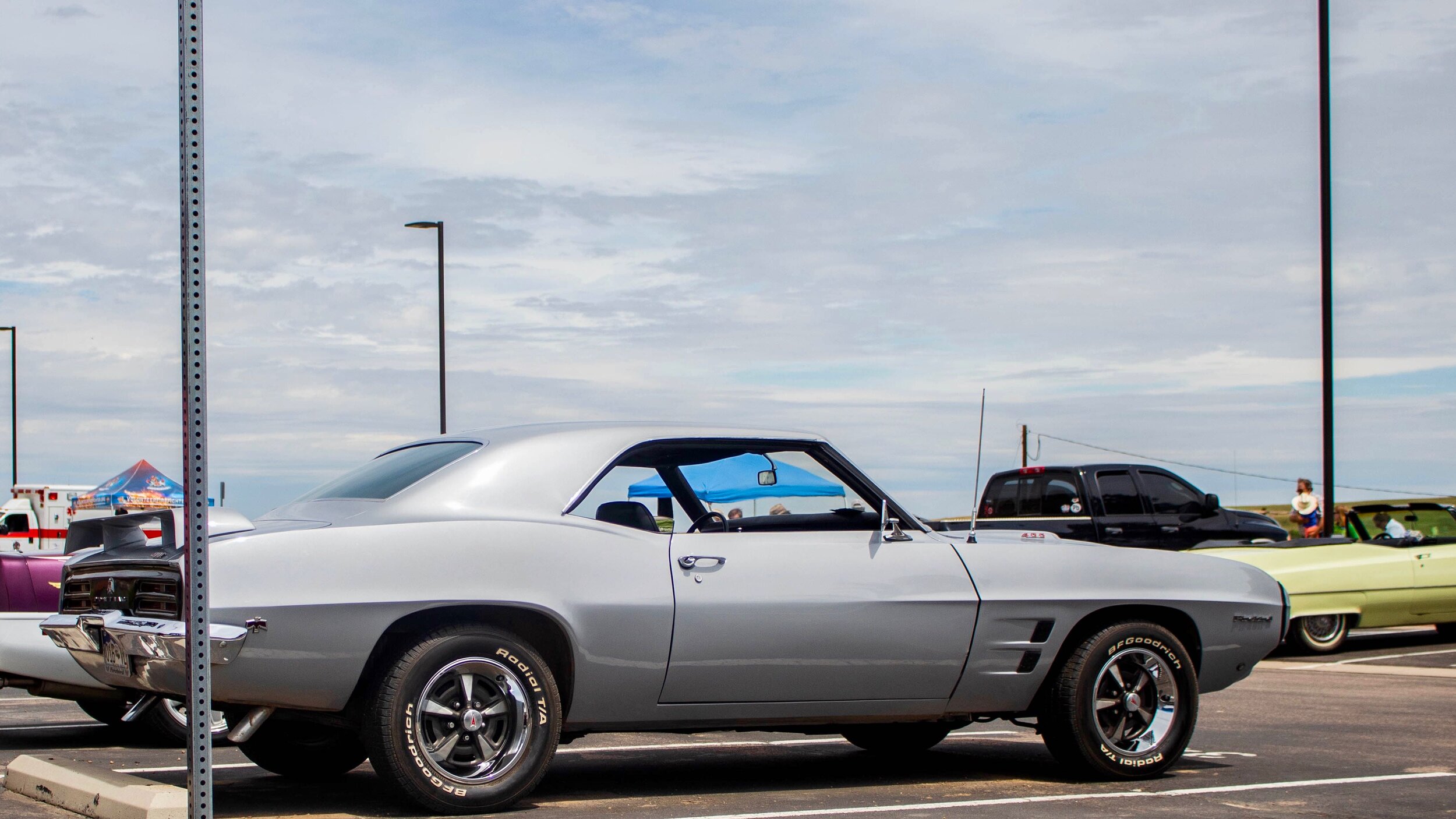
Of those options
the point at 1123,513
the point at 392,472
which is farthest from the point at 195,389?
the point at 1123,513

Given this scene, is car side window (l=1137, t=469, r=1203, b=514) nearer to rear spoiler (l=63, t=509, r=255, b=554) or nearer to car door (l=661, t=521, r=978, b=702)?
car door (l=661, t=521, r=978, b=702)

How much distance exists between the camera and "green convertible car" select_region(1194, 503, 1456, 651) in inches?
569

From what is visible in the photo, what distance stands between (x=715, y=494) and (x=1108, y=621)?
1886 mm

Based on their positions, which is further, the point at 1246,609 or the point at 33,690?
the point at 33,690

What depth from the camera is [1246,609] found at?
7562mm

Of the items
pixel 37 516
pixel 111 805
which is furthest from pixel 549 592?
pixel 37 516

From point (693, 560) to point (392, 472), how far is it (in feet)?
4.30

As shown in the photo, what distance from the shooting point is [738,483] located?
7188mm

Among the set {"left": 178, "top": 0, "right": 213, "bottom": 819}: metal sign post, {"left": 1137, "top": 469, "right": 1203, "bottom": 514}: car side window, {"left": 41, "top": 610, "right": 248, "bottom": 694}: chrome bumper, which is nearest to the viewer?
{"left": 178, "top": 0, "right": 213, "bottom": 819}: metal sign post

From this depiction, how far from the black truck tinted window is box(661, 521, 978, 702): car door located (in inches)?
479

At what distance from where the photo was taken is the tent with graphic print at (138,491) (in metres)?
29.8

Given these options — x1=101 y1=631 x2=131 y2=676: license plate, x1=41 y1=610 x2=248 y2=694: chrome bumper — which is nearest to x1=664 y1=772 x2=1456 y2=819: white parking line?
x1=41 y1=610 x2=248 y2=694: chrome bumper

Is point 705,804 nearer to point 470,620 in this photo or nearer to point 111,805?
point 470,620

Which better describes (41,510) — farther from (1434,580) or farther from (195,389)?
(195,389)
